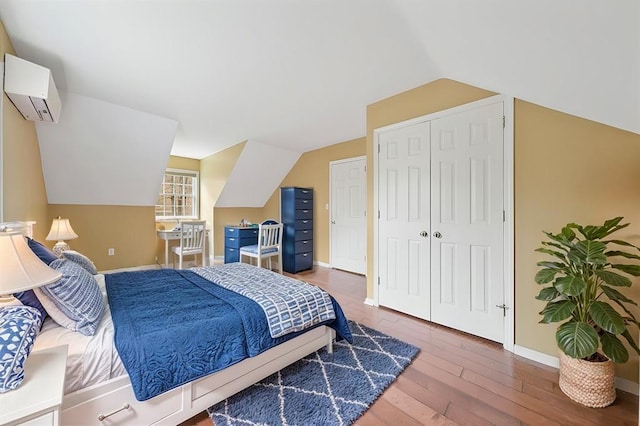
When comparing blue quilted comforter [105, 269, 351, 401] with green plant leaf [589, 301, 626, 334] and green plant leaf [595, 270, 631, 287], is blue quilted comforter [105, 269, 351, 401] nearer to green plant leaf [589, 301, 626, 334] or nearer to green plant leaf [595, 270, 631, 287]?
green plant leaf [589, 301, 626, 334]

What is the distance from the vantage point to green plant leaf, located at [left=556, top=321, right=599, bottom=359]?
1391mm

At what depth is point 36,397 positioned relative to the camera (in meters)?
0.84

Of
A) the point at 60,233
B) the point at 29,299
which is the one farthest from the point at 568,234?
the point at 60,233

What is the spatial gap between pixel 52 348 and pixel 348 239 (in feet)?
13.1

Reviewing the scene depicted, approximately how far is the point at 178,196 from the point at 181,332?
190 inches

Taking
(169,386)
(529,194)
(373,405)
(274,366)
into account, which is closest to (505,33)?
(529,194)

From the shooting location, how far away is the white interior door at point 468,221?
2.18 m

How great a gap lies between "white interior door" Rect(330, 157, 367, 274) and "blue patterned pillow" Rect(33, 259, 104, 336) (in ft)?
12.1

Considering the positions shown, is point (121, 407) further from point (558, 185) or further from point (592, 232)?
point (558, 185)

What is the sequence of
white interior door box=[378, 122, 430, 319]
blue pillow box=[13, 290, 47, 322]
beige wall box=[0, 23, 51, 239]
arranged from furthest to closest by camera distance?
white interior door box=[378, 122, 430, 319] → beige wall box=[0, 23, 51, 239] → blue pillow box=[13, 290, 47, 322]

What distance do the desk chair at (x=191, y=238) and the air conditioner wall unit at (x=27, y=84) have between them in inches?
92.5

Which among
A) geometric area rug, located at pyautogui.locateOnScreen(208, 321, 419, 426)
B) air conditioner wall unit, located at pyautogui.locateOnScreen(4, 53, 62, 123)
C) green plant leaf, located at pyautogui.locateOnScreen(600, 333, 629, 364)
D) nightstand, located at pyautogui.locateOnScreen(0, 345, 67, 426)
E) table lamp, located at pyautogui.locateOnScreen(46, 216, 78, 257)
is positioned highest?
air conditioner wall unit, located at pyautogui.locateOnScreen(4, 53, 62, 123)

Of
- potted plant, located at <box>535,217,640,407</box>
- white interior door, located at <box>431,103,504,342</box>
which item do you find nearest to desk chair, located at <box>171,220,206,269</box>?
white interior door, located at <box>431,103,504,342</box>

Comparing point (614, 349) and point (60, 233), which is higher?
point (60, 233)
